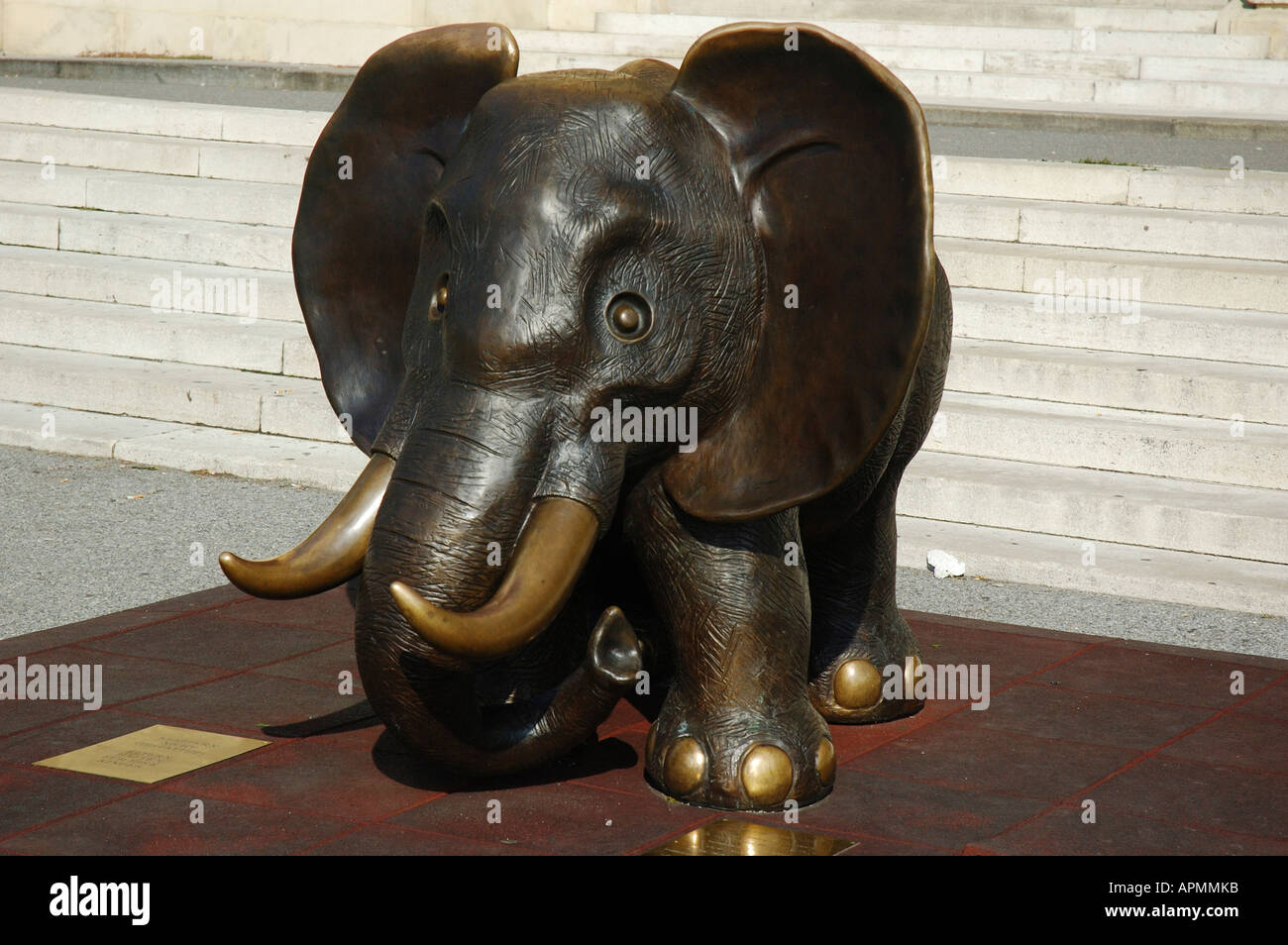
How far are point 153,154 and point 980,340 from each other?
5.58m

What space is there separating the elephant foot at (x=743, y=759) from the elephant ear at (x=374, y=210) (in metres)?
1.09

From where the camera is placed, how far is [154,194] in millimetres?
10680

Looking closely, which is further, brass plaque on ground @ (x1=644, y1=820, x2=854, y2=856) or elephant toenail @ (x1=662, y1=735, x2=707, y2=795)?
elephant toenail @ (x1=662, y1=735, x2=707, y2=795)

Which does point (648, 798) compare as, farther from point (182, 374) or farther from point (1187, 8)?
point (1187, 8)

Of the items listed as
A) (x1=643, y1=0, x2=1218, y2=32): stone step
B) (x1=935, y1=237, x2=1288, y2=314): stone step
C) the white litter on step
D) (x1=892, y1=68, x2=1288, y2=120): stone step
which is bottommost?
the white litter on step

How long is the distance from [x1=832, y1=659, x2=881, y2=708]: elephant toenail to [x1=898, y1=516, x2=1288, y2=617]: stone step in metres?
1.49

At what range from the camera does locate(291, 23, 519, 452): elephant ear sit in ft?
14.5

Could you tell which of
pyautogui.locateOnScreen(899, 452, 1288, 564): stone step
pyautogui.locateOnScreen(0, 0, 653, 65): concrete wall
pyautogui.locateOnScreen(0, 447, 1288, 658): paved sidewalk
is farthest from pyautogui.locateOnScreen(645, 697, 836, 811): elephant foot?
pyautogui.locateOnScreen(0, 0, 653, 65): concrete wall

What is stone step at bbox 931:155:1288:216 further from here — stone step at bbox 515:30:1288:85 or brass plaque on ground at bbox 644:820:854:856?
brass plaque on ground at bbox 644:820:854:856

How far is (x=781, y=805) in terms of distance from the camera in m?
4.05

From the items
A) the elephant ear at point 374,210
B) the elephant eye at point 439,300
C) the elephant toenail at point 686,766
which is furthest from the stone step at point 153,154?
the elephant toenail at point 686,766

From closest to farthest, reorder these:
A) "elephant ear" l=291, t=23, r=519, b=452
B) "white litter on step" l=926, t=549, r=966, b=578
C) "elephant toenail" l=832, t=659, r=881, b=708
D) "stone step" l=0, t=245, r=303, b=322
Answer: "elephant ear" l=291, t=23, r=519, b=452 → "elephant toenail" l=832, t=659, r=881, b=708 → "white litter on step" l=926, t=549, r=966, b=578 → "stone step" l=0, t=245, r=303, b=322

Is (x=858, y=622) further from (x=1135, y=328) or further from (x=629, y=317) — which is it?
(x=1135, y=328)

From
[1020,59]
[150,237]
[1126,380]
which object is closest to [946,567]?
[1126,380]
